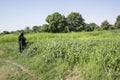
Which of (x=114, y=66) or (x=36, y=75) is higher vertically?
(x=114, y=66)

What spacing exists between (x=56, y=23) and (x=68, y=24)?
7263 millimetres

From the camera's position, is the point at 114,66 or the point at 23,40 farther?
the point at 23,40

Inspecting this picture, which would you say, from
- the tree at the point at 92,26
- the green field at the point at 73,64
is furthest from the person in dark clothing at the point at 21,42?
the tree at the point at 92,26

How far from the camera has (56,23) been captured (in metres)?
67.3

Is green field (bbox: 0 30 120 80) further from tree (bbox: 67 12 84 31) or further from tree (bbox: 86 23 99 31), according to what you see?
tree (bbox: 86 23 99 31)

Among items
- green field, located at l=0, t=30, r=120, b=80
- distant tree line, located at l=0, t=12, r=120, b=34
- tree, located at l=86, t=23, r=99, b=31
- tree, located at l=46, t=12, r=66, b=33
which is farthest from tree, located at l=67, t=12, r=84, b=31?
green field, located at l=0, t=30, r=120, b=80

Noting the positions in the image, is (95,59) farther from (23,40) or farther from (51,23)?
(51,23)

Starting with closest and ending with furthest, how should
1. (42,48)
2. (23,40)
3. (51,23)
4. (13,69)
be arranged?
(13,69), (42,48), (23,40), (51,23)

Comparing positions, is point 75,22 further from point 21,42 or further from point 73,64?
point 73,64

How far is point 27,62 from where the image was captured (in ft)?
53.1

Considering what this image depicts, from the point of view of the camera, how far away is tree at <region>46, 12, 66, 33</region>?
2633 inches

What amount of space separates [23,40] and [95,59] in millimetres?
11182

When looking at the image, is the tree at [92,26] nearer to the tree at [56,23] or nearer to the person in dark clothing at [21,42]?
the tree at [56,23]

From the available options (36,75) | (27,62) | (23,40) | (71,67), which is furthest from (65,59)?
(23,40)
